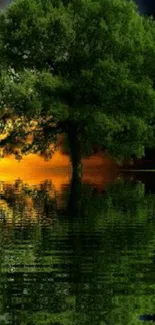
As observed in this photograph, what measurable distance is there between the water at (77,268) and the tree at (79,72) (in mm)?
37334

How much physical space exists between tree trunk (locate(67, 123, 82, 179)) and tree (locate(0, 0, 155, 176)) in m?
0.08

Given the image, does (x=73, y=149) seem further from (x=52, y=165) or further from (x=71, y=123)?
(x=52, y=165)

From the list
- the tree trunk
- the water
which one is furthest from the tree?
the water

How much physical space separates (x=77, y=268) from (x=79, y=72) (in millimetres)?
55589

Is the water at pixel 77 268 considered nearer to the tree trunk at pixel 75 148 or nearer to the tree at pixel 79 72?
the tree at pixel 79 72

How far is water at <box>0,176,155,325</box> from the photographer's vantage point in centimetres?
1171

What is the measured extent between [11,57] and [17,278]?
59155 millimetres

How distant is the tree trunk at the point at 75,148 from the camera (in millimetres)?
73438

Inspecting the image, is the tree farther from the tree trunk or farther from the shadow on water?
the shadow on water

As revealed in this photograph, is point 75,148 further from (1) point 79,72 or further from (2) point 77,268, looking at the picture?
(2) point 77,268

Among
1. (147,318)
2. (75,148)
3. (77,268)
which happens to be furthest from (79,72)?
(147,318)

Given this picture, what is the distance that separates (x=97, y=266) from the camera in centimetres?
1631

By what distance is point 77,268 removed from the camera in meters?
16.0

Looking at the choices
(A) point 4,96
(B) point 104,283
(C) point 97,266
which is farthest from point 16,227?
(A) point 4,96
